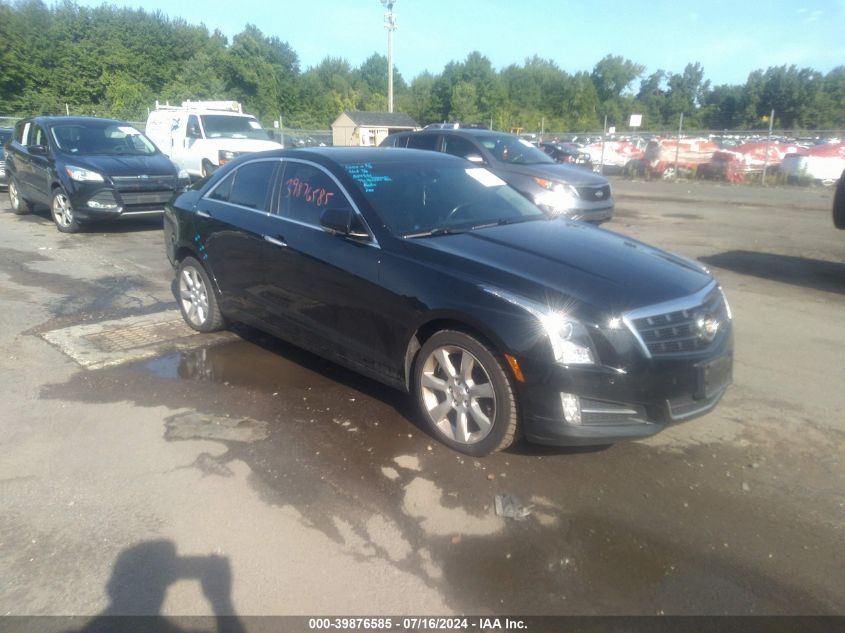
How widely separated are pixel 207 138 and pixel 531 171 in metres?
8.51

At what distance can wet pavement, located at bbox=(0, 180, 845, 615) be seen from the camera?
2.91 metres

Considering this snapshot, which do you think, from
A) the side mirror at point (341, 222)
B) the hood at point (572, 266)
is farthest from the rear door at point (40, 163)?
the hood at point (572, 266)

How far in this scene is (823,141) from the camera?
85.6ft

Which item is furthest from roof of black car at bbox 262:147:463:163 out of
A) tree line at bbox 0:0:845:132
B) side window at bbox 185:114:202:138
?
tree line at bbox 0:0:845:132

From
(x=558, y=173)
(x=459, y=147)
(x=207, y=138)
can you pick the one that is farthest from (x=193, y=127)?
(x=558, y=173)

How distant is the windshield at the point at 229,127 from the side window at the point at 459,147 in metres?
6.20

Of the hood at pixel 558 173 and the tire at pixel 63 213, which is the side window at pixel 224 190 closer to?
the tire at pixel 63 213

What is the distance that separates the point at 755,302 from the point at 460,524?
5530mm

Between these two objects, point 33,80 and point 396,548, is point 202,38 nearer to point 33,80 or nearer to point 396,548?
point 33,80

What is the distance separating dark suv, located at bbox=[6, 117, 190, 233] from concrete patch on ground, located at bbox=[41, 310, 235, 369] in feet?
16.7

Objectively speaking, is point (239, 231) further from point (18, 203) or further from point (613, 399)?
point (18, 203)

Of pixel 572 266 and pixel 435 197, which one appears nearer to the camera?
pixel 572 266

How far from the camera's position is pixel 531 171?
11430 mm

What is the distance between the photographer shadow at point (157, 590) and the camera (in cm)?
270
